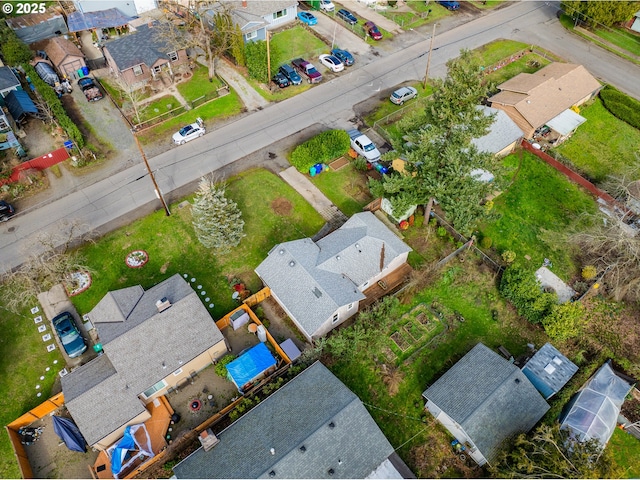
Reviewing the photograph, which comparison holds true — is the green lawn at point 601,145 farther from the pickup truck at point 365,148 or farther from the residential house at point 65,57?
the residential house at point 65,57

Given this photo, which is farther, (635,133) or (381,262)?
(635,133)

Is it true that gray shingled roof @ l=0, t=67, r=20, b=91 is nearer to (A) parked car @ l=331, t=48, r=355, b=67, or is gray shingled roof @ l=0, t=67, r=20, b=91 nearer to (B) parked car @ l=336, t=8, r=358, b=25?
(A) parked car @ l=331, t=48, r=355, b=67

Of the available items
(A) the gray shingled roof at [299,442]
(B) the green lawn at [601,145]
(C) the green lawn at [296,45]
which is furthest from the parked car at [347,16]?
(A) the gray shingled roof at [299,442]

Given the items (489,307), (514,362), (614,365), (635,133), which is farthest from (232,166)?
(635,133)

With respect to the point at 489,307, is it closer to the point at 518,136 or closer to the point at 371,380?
the point at 371,380

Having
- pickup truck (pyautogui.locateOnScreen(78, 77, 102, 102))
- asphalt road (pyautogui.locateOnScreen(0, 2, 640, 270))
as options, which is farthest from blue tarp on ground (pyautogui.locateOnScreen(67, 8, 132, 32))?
asphalt road (pyautogui.locateOnScreen(0, 2, 640, 270))

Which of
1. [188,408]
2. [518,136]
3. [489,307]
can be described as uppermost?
[518,136]
